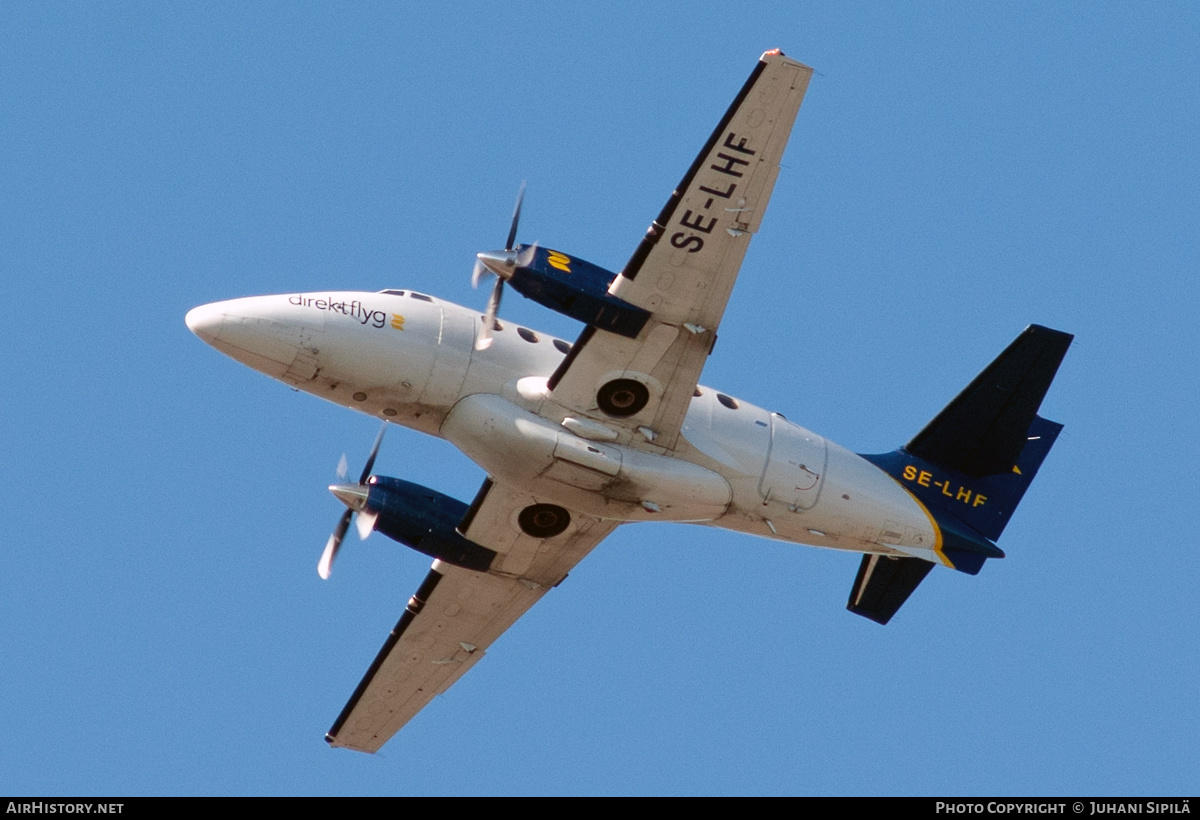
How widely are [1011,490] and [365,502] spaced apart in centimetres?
1225

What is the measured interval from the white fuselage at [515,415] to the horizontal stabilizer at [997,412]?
2.73 m

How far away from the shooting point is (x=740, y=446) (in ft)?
85.9

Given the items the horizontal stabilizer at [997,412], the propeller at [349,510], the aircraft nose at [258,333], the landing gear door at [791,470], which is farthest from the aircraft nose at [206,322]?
the horizontal stabilizer at [997,412]

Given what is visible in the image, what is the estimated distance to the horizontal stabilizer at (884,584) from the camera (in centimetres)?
2848

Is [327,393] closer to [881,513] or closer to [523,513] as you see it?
[523,513]

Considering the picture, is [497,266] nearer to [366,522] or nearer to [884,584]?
[366,522]

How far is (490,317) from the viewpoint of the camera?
81.7 ft

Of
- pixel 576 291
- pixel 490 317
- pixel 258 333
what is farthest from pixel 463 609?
pixel 576 291

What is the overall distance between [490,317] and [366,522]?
4.69 m

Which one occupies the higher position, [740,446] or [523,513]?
[740,446]

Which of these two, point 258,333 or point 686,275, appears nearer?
point 686,275

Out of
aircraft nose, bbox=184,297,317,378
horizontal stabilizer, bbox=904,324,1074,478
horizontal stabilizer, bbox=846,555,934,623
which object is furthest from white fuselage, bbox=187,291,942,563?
horizontal stabilizer, bbox=904,324,1074,478
